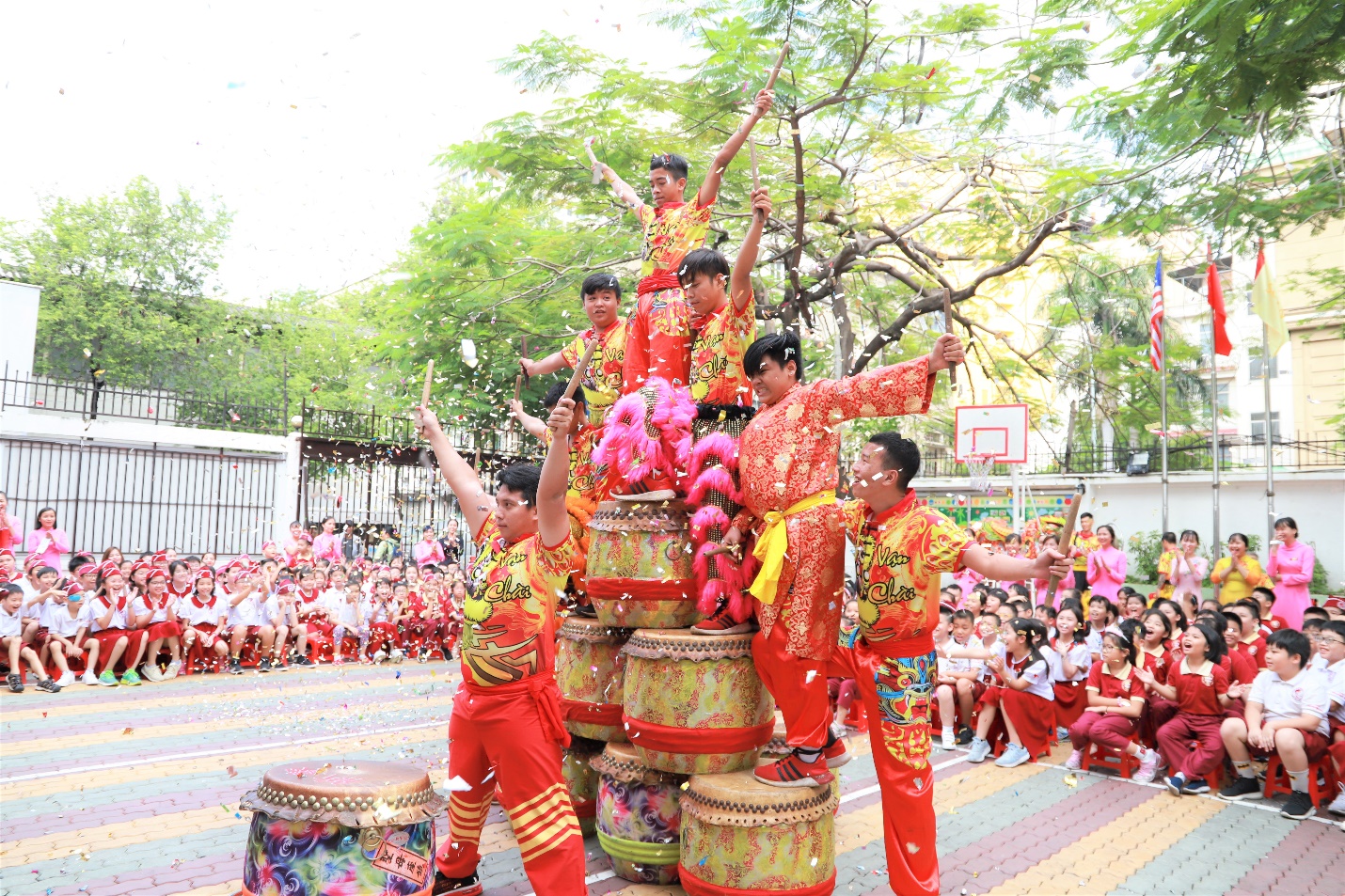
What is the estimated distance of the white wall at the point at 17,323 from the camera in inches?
496

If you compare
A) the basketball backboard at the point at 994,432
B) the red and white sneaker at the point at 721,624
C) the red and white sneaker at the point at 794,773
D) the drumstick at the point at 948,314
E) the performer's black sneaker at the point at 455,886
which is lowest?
the performer's black sneaker at the point at 455,886

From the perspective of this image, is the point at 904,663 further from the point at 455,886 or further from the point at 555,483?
the point at 455,886

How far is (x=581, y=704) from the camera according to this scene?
4355 mm

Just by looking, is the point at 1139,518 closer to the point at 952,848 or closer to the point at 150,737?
the point at 952,848

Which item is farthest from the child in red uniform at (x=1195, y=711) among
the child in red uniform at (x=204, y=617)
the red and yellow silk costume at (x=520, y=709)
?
the child in red uniform at (x=204, y=617)

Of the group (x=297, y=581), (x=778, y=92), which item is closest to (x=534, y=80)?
(x=778, y=92)

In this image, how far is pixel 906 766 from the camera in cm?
350

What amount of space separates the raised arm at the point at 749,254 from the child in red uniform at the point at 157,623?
21.8 feet

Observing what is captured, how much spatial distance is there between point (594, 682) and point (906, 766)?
4.96 ft

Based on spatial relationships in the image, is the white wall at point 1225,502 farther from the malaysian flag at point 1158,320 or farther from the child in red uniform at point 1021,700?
the child in red uniform at point 1021,700

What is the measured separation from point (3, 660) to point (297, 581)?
259cm

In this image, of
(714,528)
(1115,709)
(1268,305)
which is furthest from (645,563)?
(1268,305)

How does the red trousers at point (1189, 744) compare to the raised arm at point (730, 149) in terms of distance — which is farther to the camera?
the red trousers at point (1189, 744)

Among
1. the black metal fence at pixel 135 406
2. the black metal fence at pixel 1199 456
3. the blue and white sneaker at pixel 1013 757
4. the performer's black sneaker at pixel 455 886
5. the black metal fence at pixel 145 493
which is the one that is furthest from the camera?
the black metal fence at pixel 1199 456
